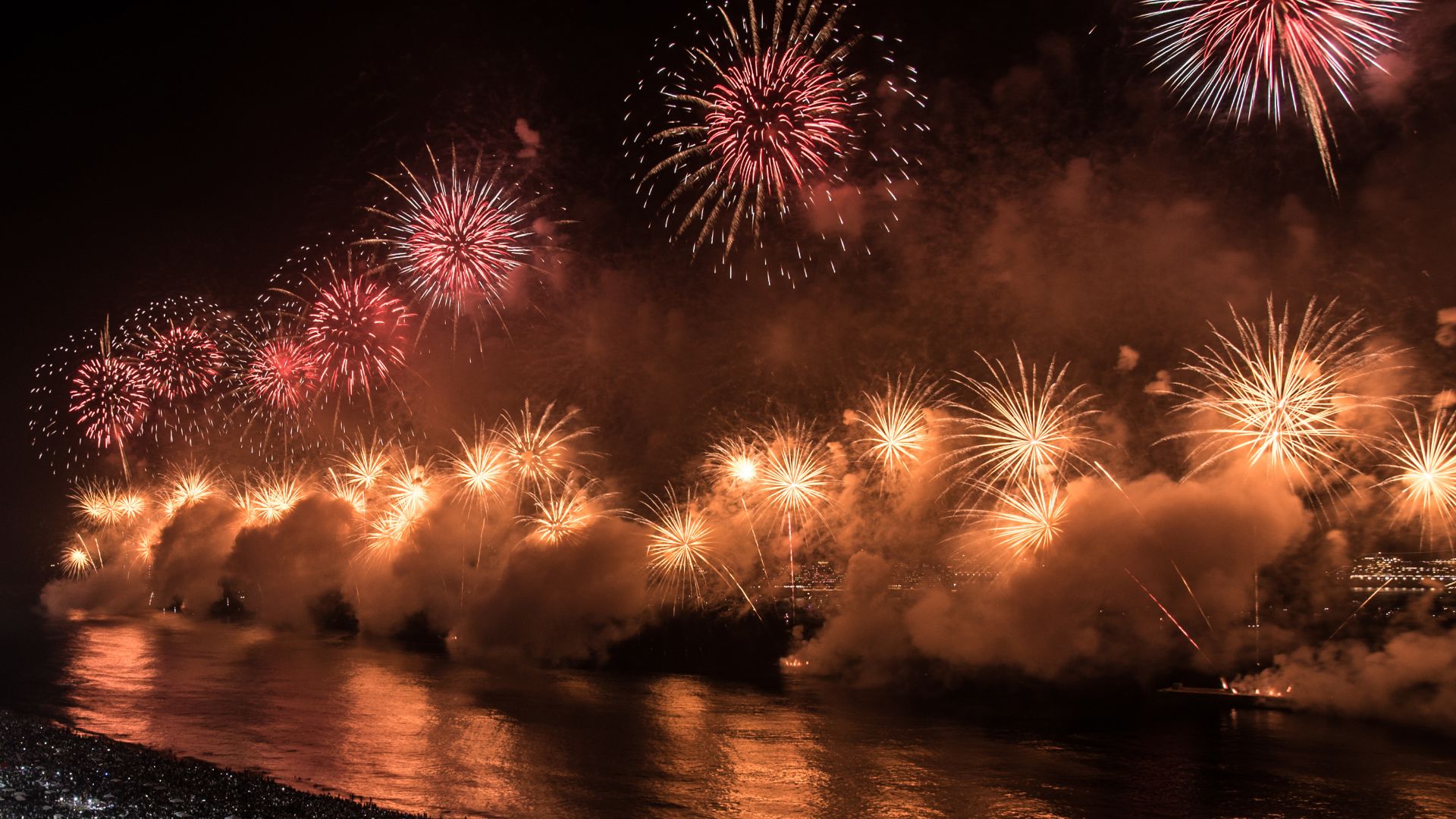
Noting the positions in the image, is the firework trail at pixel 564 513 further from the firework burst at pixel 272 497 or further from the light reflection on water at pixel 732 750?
the firework burst at pixel 272 497

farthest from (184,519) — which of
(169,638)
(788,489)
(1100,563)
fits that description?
(1100,563)

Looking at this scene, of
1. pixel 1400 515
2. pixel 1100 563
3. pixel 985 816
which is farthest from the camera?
pixel 1100 563


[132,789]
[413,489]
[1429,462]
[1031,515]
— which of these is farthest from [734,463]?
[132,789]

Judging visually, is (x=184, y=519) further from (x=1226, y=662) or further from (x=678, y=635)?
(x=1226, y=662)

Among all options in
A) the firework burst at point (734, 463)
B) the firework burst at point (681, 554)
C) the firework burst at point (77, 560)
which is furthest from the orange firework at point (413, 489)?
the firework burst at point (77, 560)

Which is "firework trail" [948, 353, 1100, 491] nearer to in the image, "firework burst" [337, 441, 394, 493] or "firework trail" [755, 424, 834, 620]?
"firework trail" [755, 424, 834, 620]

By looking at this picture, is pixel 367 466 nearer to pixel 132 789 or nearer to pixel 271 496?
pixel 271 496

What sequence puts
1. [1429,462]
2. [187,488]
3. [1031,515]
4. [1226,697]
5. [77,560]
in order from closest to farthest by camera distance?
[1429,462], [1226,697], [1031,515], [187,488], [77,560]

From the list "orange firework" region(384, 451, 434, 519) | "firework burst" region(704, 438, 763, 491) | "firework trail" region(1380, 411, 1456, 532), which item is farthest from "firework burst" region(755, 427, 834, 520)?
"orange firework" region(384, 451, 434, 519)
